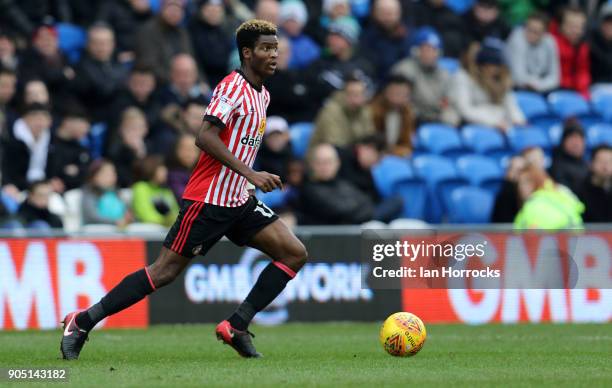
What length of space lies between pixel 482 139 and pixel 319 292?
475cm

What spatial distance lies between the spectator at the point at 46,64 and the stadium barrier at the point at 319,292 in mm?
3028

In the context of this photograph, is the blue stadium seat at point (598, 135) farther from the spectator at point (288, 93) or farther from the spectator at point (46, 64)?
the spectator at point (46, 64)

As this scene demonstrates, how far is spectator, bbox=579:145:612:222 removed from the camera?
15.6 meters

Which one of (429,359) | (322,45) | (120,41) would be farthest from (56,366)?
(322,45)

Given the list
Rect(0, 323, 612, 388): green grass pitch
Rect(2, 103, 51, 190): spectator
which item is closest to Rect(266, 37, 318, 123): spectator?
Rect(2, 103, 51, 190): spectator

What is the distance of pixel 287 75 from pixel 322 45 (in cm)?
172

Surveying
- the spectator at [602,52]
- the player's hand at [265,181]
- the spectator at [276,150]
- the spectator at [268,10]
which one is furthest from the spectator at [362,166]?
the player's hand at [265,181]

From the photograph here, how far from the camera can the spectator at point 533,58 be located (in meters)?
19.1

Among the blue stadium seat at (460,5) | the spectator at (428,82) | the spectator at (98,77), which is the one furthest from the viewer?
the blue stadium seat at (460,5)

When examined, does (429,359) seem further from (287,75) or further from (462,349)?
(287,75)

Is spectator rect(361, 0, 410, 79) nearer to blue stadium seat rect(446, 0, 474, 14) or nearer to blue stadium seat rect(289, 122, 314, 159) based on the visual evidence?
blue stadium seat rect(446, 0, 474, 14)

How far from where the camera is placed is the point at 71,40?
16938 millimetres

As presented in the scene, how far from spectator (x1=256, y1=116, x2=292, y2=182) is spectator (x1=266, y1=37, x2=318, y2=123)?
0.89 m

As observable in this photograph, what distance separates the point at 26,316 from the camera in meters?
13.3
